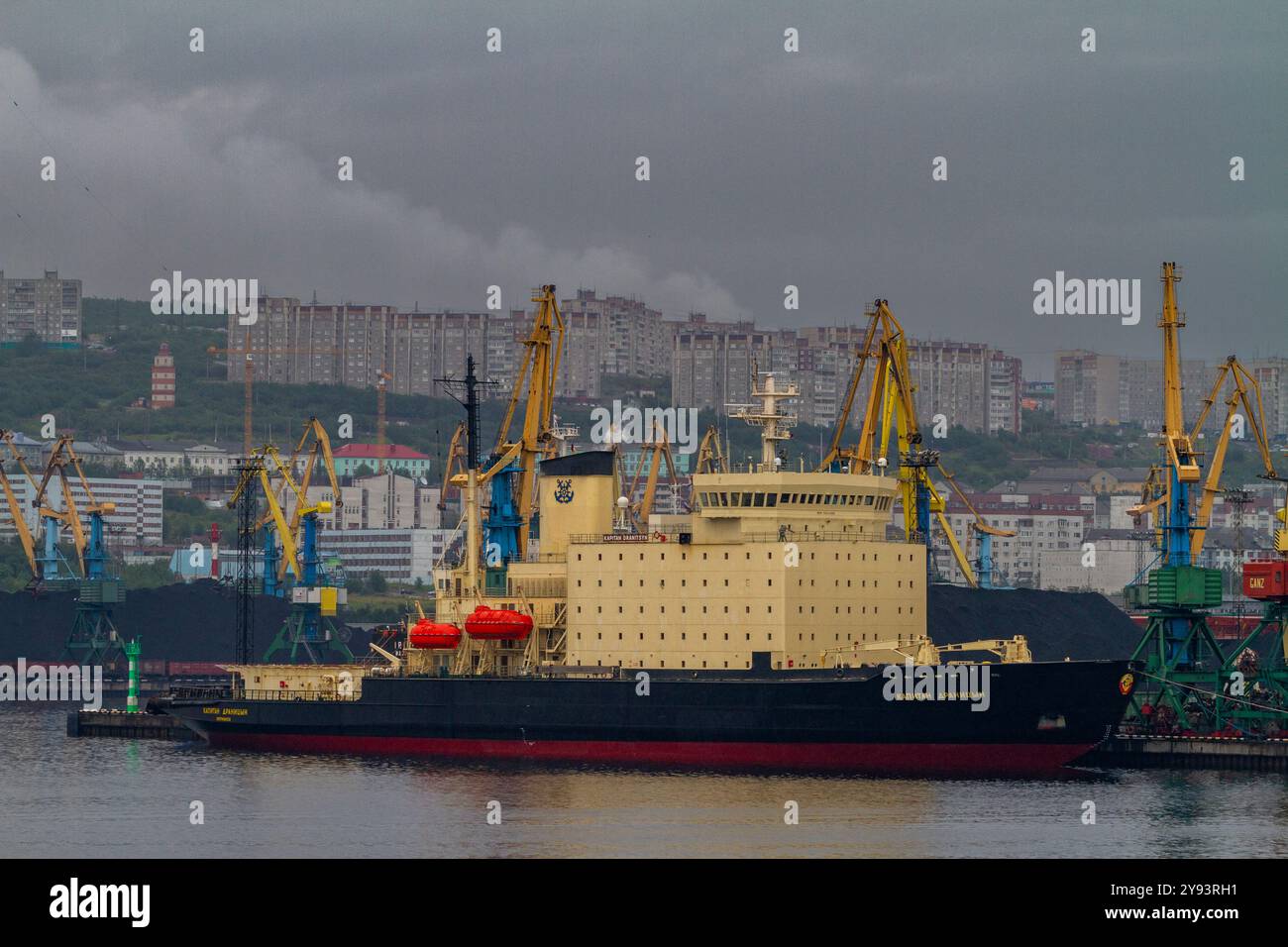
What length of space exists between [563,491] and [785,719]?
1102cm

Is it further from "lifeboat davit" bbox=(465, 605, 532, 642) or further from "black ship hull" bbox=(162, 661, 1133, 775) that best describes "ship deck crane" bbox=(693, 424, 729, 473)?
"lifeboat davit" bbox=(465, 605, 532, 642)

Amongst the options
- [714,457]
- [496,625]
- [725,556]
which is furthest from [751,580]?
[714,457]

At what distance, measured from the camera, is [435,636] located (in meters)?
66.8

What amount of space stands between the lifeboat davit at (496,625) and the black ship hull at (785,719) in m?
1.27

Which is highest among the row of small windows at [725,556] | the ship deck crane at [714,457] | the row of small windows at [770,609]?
the ship deck crane at [714,457]

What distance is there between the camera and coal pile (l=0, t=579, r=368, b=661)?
11494 cm

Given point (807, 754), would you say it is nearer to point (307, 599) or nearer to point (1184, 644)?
point (1184, 644)

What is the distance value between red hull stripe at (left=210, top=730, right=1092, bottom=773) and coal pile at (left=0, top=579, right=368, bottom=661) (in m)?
51.5

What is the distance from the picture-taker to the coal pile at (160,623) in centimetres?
11494

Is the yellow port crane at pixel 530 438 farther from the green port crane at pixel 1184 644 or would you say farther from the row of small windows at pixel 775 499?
the green port crane at pixel 1184 644

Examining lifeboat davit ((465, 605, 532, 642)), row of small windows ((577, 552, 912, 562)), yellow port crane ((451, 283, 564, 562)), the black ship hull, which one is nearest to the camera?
the black ship hull

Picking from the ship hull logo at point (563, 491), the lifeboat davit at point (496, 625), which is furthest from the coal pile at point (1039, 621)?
the lifeboat davit at point (496, 625)

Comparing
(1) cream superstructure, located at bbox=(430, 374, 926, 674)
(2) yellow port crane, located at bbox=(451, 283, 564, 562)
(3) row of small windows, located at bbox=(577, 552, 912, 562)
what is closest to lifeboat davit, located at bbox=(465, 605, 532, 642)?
(1) cream superstructure, located at bbox=(430, 374, 926, 674)

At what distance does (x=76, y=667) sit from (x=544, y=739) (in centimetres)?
5155
